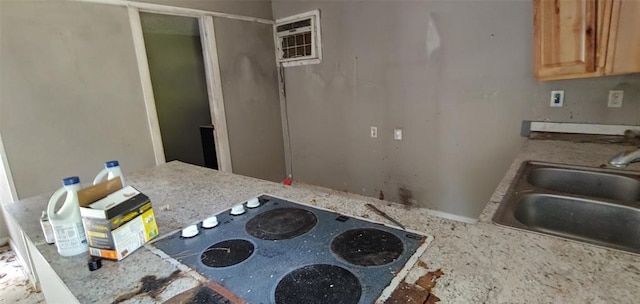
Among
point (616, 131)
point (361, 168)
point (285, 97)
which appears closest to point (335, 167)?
point (361, 168)

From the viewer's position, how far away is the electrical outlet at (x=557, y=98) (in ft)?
6.95

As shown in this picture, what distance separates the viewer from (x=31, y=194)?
2068 mm

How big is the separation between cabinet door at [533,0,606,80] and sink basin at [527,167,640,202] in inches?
23.2

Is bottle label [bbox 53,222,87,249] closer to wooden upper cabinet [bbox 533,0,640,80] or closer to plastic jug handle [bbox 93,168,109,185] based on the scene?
plastic jug handle [bbox 93,168,109,185]

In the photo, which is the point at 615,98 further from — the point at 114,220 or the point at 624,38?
the point at 114,220

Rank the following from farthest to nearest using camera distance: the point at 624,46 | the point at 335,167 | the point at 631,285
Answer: the point at 335,167 → the point at 624,46 → the point at 631,285

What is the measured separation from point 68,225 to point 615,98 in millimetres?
2847

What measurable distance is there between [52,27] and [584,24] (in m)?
3.16

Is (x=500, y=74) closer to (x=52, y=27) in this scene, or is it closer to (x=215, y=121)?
(x=215, y=121)

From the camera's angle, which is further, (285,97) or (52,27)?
(285,97)

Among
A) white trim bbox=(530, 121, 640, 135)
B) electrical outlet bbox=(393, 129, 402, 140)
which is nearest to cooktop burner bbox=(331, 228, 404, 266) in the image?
white trim bbox=(530, 121, 640, 135)

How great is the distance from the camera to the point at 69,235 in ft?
3.01

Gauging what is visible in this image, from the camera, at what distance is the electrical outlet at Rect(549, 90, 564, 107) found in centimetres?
212

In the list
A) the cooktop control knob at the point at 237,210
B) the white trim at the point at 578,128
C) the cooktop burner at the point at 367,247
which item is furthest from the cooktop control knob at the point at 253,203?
the white trim at the point at 578,128
